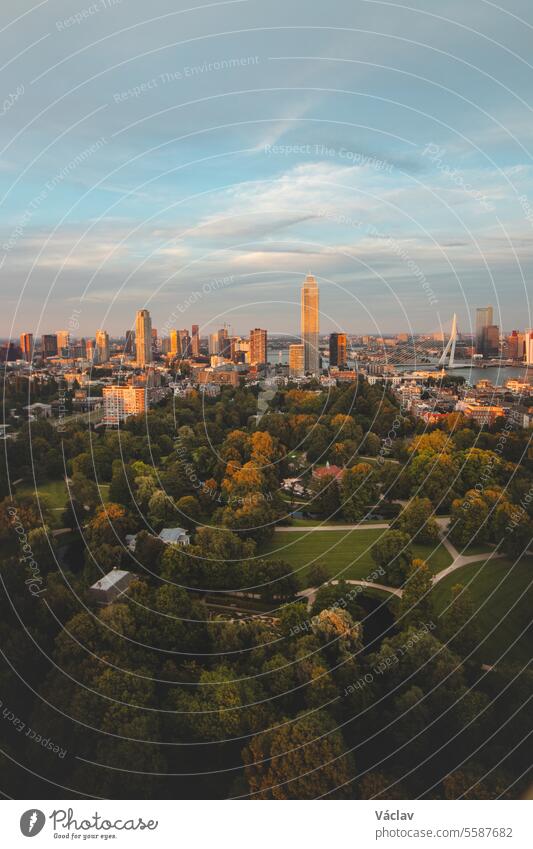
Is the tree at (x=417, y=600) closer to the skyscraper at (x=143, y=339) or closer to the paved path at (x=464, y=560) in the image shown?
the paved path at (x=464, y=560)

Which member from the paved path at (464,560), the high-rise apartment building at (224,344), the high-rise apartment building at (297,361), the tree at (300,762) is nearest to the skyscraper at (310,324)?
the high-rise apartment building at (297,361)

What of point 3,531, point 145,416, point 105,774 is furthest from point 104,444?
point 105,774

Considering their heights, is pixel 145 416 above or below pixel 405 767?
above

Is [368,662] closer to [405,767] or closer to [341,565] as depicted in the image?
[405,767]

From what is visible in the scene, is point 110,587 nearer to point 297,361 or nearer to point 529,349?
point 529,349


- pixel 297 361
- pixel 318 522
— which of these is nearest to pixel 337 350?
pixel 297 361

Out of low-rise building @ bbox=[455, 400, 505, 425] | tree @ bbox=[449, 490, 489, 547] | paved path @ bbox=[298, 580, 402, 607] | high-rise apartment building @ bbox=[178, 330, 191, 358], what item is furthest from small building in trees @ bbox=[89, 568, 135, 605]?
high-rise apartment building @ bbox=[178, 330, 191, 358]
